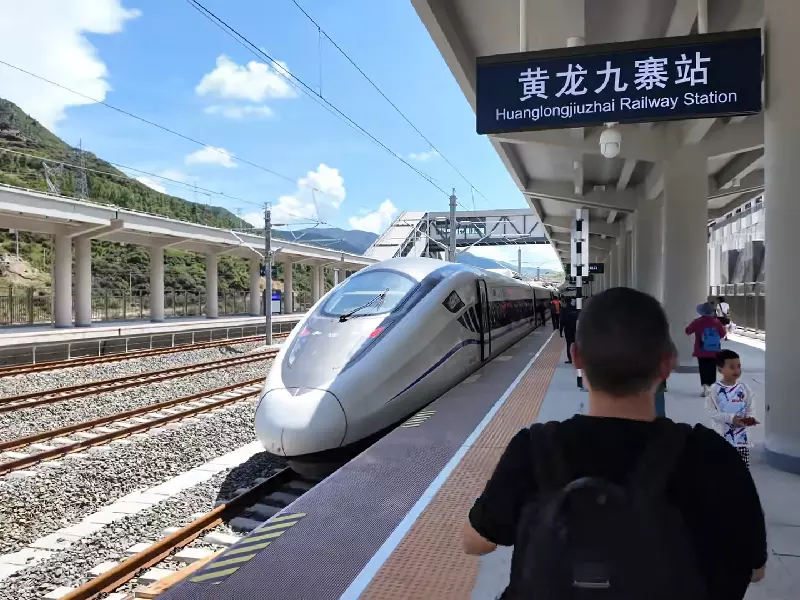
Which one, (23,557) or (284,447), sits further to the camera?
A: (284,447)

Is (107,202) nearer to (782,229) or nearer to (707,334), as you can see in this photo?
(707,334)

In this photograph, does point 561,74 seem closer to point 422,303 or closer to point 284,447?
point 422,303

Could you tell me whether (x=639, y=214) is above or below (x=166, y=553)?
above

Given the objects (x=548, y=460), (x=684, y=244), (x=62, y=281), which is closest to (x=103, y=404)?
(x=684, y=244)

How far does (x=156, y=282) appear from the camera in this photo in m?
31.9

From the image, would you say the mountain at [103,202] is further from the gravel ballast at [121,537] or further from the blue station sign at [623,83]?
the blue station sign at [623,83]

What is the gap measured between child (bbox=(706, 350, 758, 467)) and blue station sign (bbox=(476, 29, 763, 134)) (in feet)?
7.38

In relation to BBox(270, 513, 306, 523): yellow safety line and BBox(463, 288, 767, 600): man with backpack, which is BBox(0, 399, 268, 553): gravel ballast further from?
BBox(463, 288, 767, 600): man with backpack

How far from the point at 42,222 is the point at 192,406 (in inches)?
663

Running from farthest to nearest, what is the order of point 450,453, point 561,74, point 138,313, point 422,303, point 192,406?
point 138,313 < point 192,406 < point 422,303 < point 450,453 < point 561,74

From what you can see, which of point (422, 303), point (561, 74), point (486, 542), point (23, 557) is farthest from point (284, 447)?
point (486, 542)

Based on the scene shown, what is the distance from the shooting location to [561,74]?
6.02 metres

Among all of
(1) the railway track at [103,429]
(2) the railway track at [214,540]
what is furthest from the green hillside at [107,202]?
(2) the railway track at [214,540]

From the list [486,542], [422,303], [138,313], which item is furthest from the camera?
[138,313]
